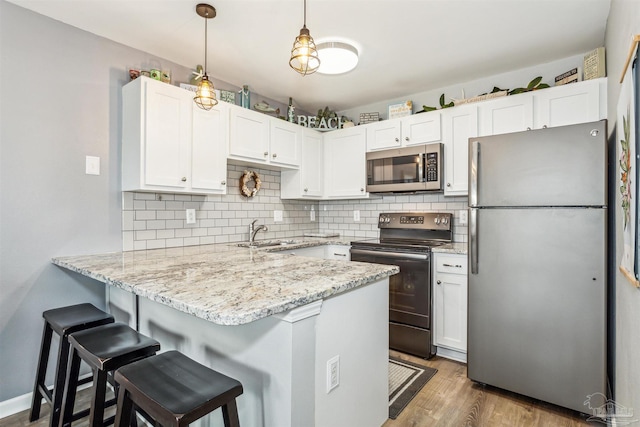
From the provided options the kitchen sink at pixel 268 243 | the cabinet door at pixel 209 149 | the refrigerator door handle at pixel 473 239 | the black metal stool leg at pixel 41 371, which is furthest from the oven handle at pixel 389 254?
the black metal stool leg at pixel 41 371

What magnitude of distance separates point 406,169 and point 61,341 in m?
2.80

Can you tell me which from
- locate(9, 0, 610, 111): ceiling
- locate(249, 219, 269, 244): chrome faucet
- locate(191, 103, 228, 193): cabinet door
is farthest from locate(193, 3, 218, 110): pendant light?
locate(249, 219, 269, 244): chrome faucet

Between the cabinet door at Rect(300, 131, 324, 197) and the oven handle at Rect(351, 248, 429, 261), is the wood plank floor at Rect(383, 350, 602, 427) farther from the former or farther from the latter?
the cabinet door at Rect(300, 131, 324, 197)

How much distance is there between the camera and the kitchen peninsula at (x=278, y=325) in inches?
44.8

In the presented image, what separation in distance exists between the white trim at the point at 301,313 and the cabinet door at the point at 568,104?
7.72 feet

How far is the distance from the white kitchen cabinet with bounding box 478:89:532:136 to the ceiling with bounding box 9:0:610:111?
0.35m

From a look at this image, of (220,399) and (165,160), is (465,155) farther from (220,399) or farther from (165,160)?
(220,399)

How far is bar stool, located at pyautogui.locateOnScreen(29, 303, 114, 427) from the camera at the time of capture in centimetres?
166

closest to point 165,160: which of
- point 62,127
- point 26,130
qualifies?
point 62,127

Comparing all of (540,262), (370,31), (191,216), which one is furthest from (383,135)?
(191,216)

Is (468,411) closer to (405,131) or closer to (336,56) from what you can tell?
(405,131)

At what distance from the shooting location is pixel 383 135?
337cm

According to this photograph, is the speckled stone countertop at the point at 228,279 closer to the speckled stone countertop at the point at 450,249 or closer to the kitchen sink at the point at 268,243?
the kitchen sink at the point at 268,243

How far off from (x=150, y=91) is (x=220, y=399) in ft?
6.86
